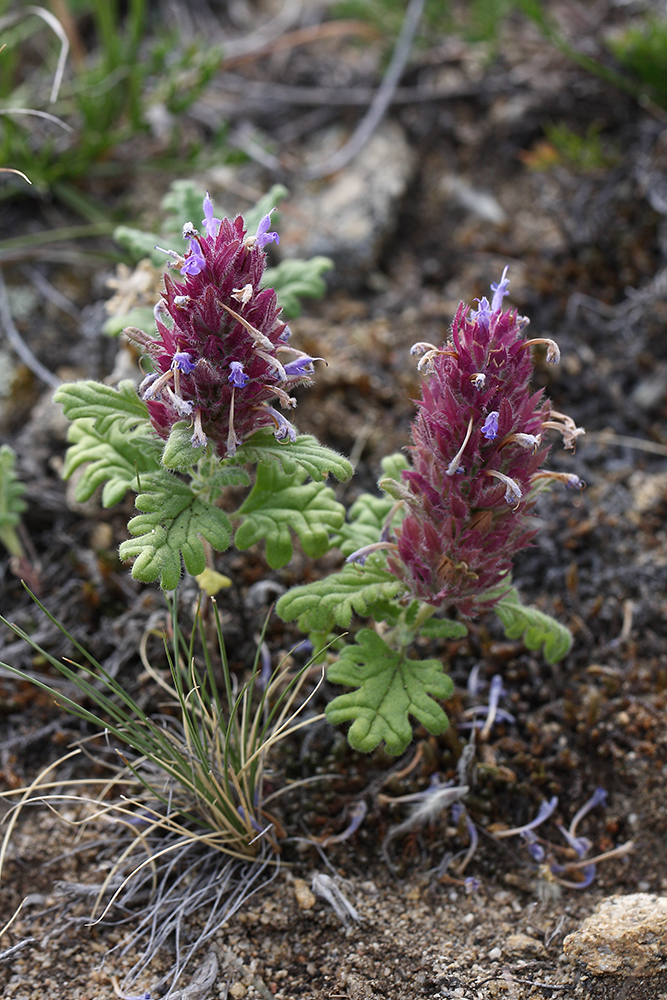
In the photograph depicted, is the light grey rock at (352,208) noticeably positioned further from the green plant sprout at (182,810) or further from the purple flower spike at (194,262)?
the green plant sprout at (182,810)

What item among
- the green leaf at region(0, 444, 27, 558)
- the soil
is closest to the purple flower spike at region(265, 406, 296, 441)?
the soil

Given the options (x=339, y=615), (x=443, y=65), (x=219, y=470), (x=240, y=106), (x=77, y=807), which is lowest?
(x=77, y=807)


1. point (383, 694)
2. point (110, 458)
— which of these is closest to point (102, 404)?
point (110, 458)

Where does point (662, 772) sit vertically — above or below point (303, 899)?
above

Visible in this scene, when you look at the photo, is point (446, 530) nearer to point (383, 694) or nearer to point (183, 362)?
point (383, 694)

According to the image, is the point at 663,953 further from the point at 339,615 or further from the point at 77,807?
the point at 77,807

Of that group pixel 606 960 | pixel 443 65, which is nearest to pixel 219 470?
pixel 606 960

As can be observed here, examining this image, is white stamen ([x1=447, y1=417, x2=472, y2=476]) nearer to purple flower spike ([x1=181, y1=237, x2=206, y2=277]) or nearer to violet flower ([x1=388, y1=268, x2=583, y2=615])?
violet flower ([x1=388, y1=268, x2=583, y2=615])
